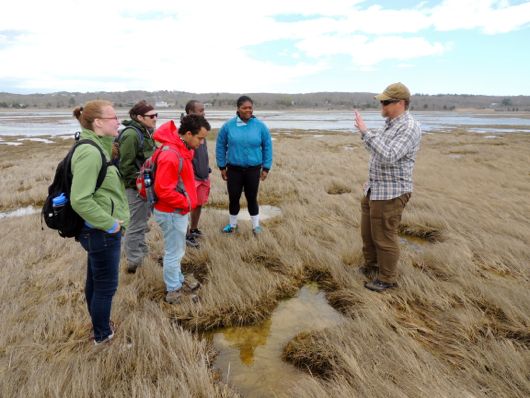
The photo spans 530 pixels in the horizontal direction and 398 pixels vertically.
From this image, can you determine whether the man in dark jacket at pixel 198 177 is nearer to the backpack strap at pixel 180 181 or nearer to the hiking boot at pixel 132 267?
the hiking boot at pixel 132 267

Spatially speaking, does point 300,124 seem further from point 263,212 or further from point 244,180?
point 244,180

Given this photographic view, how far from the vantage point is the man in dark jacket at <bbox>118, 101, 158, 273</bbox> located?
143 inches

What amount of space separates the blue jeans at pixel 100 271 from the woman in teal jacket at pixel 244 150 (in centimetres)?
254

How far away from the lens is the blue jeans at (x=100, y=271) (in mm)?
2326

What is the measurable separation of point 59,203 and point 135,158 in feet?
5.32

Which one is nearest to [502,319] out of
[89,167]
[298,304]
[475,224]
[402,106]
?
[298,304]

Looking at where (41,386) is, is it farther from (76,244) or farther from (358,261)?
(358,261)

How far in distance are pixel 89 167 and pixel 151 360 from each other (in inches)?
61.3

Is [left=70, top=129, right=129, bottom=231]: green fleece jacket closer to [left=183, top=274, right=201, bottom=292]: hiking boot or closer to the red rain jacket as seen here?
the red rain jacket

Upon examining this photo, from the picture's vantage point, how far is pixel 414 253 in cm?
442

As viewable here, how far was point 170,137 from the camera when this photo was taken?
2.96 metres

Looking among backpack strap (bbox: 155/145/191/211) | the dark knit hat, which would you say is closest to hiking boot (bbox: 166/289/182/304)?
backpack strap (bbox: 155/145/191/211)

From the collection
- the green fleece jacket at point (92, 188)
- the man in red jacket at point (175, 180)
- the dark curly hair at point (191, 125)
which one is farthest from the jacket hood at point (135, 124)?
the green fleece jacket at point (92, 188)

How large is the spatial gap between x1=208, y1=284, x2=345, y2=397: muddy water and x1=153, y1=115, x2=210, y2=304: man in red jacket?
84cm
